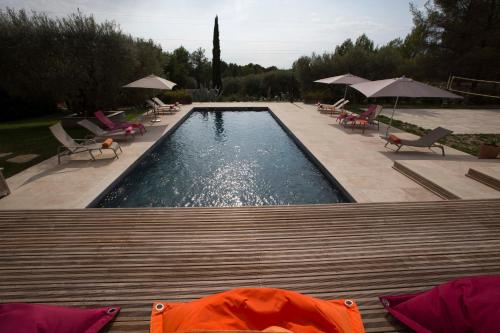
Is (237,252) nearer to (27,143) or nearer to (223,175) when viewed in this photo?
Result: (223,175)

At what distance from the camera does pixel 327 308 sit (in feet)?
6.53

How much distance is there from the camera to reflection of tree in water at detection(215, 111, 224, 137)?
11.8 metres

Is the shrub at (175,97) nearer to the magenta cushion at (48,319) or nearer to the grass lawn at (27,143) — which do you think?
the grass lawn at (27,143)

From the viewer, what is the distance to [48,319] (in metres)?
2.01

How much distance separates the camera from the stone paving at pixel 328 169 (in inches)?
210

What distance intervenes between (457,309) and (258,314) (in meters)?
1.51

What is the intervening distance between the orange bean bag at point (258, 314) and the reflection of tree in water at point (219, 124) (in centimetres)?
981

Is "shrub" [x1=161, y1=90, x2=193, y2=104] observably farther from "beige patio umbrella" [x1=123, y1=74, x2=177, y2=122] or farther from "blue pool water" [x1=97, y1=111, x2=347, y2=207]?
"blue pool water" [x1=97, y1=111, x2=347, y2=207]

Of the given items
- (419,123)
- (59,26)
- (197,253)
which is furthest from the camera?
(419,123)

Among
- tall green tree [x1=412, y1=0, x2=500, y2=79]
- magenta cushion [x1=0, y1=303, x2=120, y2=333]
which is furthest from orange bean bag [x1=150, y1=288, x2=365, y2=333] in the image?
tall green tree [x1=412, y1=0, x2=500, y2=79]

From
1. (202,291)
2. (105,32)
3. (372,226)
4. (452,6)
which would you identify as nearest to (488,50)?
(452,6)

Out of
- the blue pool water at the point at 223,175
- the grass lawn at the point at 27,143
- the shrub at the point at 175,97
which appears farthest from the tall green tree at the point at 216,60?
the grass lawn at the point at 27,143

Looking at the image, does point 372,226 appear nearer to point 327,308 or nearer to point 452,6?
point 327,308

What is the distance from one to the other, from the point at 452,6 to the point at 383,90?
60.0 feet
